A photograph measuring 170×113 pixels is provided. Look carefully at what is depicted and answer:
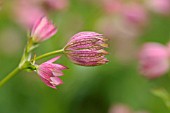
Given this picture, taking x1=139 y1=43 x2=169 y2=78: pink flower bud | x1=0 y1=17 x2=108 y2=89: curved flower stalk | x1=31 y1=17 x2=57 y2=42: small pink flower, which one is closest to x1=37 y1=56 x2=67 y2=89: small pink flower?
x1=0 y1=17 x2=108 y2=89: curved flower stalk

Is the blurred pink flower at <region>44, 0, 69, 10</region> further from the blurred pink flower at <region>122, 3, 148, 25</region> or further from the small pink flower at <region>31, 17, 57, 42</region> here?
the small pink flower at <region>31, 17, 57, 42</region>

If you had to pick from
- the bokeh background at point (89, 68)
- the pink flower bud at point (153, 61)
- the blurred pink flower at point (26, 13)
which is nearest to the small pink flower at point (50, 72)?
the pink flower bud at point (153, 61)

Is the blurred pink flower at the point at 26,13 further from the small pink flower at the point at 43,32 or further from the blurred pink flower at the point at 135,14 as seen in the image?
the small pink flower at the point at 43,32

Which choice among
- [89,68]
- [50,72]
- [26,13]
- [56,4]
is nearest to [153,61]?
[56,4]

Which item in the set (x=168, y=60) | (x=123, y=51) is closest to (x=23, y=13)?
(x=123, y=51)

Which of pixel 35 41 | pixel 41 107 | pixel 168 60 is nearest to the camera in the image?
pixel 35 41

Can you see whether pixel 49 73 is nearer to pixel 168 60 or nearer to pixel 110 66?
pixel 168 60

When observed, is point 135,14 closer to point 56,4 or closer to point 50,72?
point 56,4
